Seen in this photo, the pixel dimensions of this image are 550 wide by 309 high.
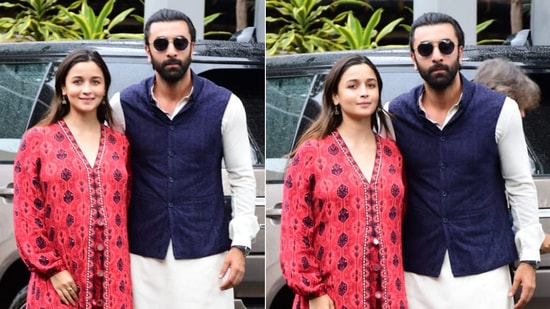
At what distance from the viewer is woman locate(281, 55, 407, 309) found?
9.97 ft

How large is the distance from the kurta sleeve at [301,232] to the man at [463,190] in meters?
0.39

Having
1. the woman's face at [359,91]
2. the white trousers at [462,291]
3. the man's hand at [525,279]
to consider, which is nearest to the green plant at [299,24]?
the woman's face at [359,91]

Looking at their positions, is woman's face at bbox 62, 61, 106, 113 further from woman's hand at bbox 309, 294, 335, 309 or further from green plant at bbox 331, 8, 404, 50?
green plant at bbox 331, 8, 404, 50

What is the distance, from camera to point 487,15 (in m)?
3.94

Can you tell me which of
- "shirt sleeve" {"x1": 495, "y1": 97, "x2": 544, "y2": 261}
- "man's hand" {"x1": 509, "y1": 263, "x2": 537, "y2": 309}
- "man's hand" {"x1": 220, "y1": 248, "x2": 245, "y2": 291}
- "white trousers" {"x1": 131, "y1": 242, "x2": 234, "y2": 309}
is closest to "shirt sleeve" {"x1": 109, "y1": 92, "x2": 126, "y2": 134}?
"white trousers" {"x1": 131, "y1": 242, "x2": 234, "y2": 309}

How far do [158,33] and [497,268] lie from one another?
4.89 ft

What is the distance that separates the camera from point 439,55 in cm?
318

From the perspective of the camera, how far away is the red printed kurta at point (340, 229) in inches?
120

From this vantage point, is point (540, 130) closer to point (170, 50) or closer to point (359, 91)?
point (359, 91)

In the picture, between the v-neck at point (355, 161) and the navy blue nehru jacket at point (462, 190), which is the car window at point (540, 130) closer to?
→ the navy blue nehru jacket at point (462, 190)

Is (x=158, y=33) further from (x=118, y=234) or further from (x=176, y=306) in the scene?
(x=176, y=306)

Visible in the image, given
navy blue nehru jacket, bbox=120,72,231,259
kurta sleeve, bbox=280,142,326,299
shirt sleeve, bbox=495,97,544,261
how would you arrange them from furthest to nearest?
navy blue nehru jacket, bbox=120,72,231,259, shirt sleeve, bbox=495,97,544,261, kurta sleeve, bbox=280,142,326,299

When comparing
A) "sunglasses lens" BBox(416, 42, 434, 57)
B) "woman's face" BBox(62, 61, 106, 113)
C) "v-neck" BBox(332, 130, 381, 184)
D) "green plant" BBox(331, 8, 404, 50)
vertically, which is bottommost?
"v-neck" BBox(332, 130, 381, 184)

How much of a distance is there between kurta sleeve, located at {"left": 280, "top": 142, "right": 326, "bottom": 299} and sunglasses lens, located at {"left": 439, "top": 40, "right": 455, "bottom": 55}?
59 centimetres
